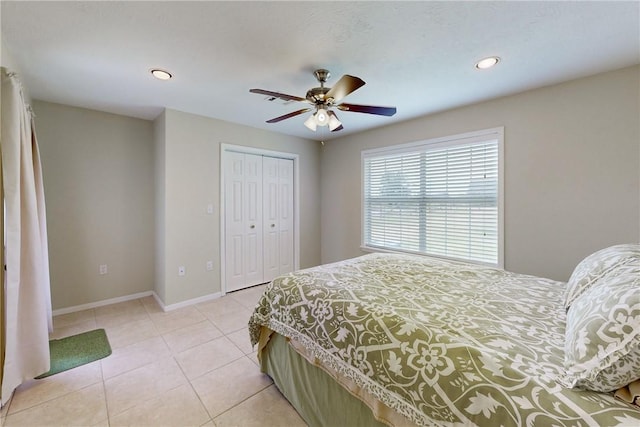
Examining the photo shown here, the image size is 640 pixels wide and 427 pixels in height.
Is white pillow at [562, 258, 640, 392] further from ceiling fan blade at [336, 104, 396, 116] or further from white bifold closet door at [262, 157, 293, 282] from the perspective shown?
white bifold closet door at [262, 157, 293, 282]

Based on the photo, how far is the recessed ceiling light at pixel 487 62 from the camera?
1.94 m

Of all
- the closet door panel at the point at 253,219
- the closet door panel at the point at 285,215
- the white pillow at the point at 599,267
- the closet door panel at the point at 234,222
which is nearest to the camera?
the white pillow at the point at 599,267

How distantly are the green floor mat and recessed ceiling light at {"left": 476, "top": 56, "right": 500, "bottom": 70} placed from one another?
382 cm

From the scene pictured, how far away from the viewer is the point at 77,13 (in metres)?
1.47

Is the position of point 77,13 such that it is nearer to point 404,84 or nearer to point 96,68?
point 96,68

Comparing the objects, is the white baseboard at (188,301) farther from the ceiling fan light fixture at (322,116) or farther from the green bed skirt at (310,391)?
the ceiling fan light fixture at (322,116)

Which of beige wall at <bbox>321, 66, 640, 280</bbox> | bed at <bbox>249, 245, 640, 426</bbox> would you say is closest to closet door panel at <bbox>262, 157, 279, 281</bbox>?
bed at <bbox>249, 245, 640, 426</bbox>

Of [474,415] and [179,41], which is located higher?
[179,41]

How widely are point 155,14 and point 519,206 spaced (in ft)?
10.8

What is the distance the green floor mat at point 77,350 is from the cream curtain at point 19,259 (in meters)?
0.30

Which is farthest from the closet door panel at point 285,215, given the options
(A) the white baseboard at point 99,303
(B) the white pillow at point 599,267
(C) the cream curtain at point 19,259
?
(B) the white pillow at point 599,267

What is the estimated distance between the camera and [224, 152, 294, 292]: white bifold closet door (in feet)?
11.9

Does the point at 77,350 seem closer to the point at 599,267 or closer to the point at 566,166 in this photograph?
the point at 599,267

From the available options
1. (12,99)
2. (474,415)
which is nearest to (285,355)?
(474,415)
